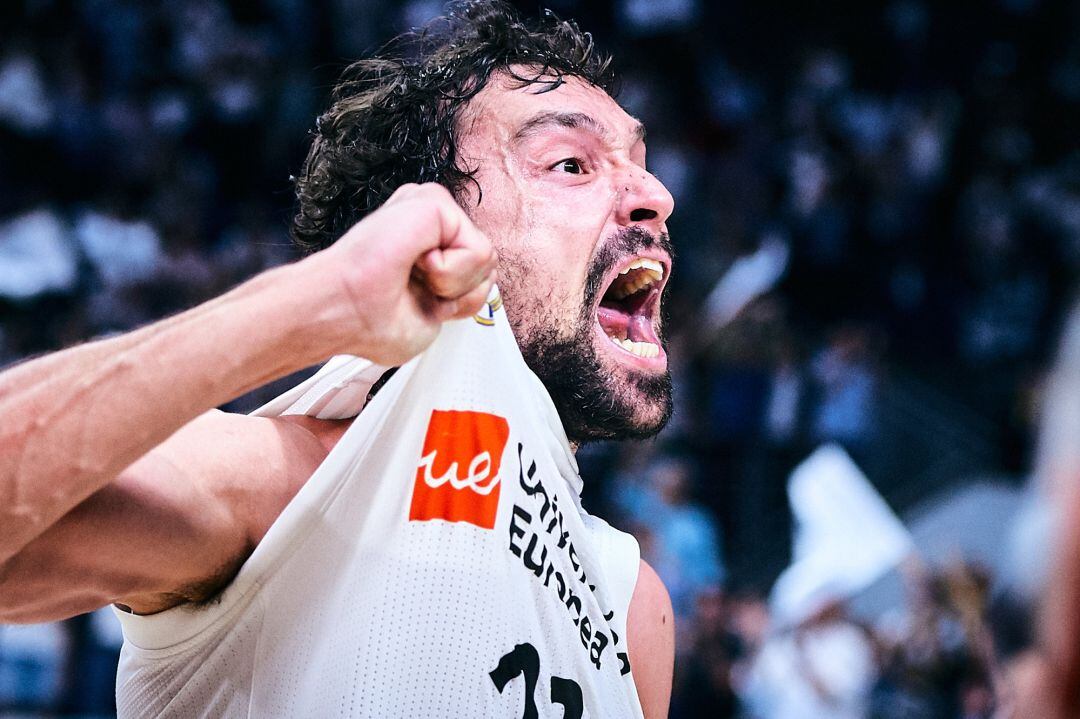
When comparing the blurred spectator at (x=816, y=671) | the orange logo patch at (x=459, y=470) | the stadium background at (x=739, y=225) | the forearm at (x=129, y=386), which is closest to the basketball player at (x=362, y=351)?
the forearm at (x=129, y=386)

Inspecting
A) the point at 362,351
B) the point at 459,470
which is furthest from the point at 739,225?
the point at 362,351

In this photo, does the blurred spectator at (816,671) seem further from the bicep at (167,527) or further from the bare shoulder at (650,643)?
the bicep at (167,527)

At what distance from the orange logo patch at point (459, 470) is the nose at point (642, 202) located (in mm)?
600

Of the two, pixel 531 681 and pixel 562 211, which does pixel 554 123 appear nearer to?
pixel 562 211

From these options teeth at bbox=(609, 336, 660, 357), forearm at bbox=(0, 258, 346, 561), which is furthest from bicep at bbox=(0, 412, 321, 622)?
teeth at bbox=(609, 336, 660, 357)

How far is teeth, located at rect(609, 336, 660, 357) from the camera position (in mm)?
2125

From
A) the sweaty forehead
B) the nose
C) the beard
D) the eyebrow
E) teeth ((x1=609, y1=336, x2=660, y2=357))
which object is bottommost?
the beard

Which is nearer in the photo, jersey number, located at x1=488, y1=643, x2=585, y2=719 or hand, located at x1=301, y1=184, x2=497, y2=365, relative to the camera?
hand, located at x1=301, y1=184, x2=497, y2=365

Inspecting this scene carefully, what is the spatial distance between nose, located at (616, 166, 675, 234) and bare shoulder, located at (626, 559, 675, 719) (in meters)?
0.64

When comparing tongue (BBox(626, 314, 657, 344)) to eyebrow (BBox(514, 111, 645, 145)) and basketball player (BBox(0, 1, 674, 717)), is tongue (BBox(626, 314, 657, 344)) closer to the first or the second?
basketball player (BBox(0, 1, 674, 717))

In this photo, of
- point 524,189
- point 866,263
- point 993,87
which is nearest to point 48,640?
point 524,189

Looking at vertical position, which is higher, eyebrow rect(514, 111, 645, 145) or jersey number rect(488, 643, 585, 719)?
eyebrow rect(514, 111, 645, 145)

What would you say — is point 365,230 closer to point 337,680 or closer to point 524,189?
point 337,680

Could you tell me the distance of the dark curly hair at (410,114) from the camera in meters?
2.20
